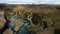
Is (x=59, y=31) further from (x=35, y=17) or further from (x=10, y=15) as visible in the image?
(x=10, y=15)

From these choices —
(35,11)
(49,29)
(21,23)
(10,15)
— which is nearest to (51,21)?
(49,29)

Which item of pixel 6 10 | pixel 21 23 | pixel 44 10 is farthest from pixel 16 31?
pixel 44 10

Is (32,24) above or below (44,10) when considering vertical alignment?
below

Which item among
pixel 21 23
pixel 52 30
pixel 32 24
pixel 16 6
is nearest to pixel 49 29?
pixel 52 30

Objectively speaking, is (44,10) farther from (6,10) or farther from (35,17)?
Result: (6,10)

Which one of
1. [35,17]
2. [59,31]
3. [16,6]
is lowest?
[59,31]

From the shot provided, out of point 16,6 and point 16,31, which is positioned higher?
point 16,6

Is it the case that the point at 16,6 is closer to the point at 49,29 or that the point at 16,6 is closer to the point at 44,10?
the point at 44,10

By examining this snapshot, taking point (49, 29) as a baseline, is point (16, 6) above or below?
above
